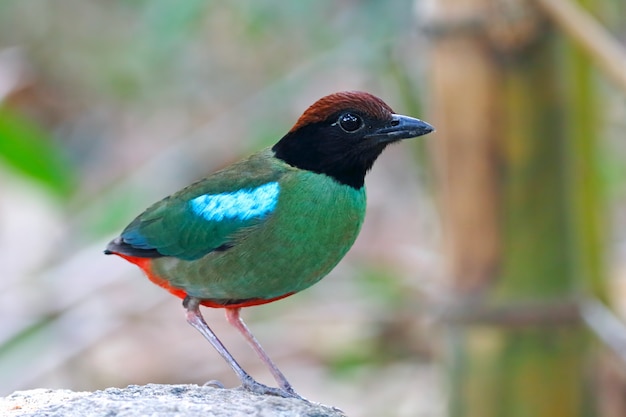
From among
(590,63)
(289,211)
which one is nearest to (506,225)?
(590,63)

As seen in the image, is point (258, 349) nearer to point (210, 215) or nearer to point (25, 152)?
point (210, 215)

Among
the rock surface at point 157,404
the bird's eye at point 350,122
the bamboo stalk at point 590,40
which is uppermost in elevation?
the bamboo stalk at point 590,40

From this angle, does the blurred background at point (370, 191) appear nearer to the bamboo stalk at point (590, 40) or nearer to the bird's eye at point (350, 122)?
the bamboo stalk at point (590, 40)

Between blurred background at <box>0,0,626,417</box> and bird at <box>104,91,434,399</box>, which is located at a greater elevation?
blurred background at <box>0,0,626,417</box>

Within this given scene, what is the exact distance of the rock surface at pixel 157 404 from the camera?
2949 millimetres

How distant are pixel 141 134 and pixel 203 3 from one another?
4.39 m

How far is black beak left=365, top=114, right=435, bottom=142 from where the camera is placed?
3.47 metres

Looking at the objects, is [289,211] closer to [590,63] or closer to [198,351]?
[590,63]

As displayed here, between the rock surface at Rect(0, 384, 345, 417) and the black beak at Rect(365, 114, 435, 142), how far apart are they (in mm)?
876

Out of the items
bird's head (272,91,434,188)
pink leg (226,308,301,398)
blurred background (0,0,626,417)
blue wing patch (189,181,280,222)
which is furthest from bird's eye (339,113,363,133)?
blurred background (0,0,626,417)

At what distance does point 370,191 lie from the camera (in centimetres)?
936

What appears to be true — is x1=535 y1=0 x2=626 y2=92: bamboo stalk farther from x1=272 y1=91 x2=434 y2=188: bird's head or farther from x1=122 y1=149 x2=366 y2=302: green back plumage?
x1=122 y1=149 x2=366 y2=302: green back plumage

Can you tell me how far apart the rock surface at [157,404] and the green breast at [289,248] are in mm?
325

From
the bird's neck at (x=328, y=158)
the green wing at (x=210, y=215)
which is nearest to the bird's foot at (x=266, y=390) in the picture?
the green wing at (x=210, y=215)
